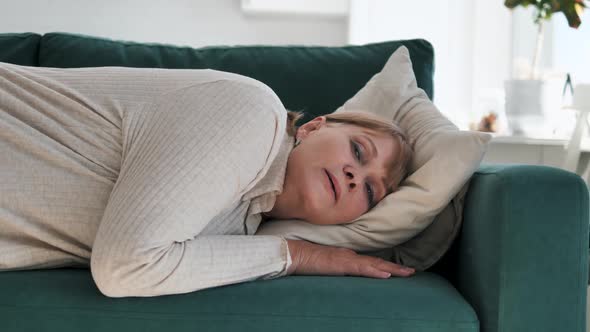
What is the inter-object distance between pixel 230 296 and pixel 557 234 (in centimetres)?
55

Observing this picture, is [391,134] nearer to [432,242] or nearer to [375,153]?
[375,153]

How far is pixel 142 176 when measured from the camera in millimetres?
1124

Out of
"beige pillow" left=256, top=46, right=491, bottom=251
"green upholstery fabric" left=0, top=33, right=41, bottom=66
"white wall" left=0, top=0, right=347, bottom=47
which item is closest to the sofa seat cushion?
"beige pillow" left=256, top=46, right=491, bottom=251

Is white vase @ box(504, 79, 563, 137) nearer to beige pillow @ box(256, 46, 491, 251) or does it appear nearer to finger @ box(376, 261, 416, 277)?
Answer: beige pillow @ box(256, 46, 491, 251)

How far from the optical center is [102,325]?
1085 mm

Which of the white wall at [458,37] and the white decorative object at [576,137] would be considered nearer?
the white decorative object at [576,137]

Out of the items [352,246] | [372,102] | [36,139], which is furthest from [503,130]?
[36,139]

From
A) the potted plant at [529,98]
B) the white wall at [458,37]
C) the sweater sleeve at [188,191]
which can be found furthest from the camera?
the white wall at [458,37]

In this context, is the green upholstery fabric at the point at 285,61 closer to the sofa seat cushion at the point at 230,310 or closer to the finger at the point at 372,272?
the finger at the point at 372,272

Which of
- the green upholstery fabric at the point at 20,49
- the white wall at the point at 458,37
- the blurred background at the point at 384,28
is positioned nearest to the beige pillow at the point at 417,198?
the green upholstery fabric at the point at 20,49

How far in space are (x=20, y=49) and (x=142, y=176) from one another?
977 millimetres

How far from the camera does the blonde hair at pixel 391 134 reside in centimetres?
139

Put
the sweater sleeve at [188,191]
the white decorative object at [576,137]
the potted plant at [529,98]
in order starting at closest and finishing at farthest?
the sweater sleeve at [188,191]
the white decorative object at [576,137]
the potted plant at [529,98]

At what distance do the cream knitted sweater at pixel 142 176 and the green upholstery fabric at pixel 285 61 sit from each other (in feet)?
1.42
